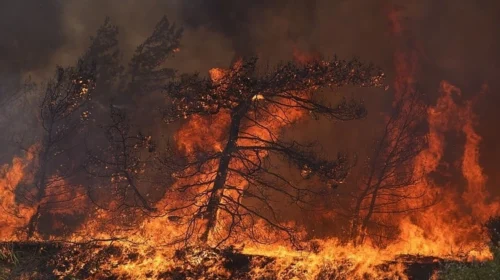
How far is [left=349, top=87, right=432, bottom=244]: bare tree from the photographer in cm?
1956

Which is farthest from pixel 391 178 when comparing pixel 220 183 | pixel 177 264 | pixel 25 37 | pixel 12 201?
pixel 25 37

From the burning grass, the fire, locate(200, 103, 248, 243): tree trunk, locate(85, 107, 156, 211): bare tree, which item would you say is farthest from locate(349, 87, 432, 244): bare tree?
the fire

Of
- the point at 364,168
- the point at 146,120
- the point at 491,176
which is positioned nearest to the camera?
the point at 364,168

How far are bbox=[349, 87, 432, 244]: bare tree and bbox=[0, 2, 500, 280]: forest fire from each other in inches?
3.2

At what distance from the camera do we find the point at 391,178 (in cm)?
2047

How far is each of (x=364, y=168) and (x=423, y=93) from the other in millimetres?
5431

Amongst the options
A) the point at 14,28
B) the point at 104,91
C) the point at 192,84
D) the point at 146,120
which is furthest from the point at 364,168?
the point at 14,28

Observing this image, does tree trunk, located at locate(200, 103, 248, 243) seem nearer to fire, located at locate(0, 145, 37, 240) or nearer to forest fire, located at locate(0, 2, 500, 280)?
forest fire, located at locate(0, 2, 500, 280)

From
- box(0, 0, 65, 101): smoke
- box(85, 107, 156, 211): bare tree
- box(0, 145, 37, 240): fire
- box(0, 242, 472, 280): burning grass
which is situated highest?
box(0, 0, 65, 101): smoke

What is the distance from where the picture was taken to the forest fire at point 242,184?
41.5 ft

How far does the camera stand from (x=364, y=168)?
2119cm

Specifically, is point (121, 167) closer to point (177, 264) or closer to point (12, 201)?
point (12, 201)

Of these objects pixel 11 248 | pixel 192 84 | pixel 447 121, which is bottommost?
pixel 11 248

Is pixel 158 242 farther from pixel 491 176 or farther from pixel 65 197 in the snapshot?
pixel 491 176
